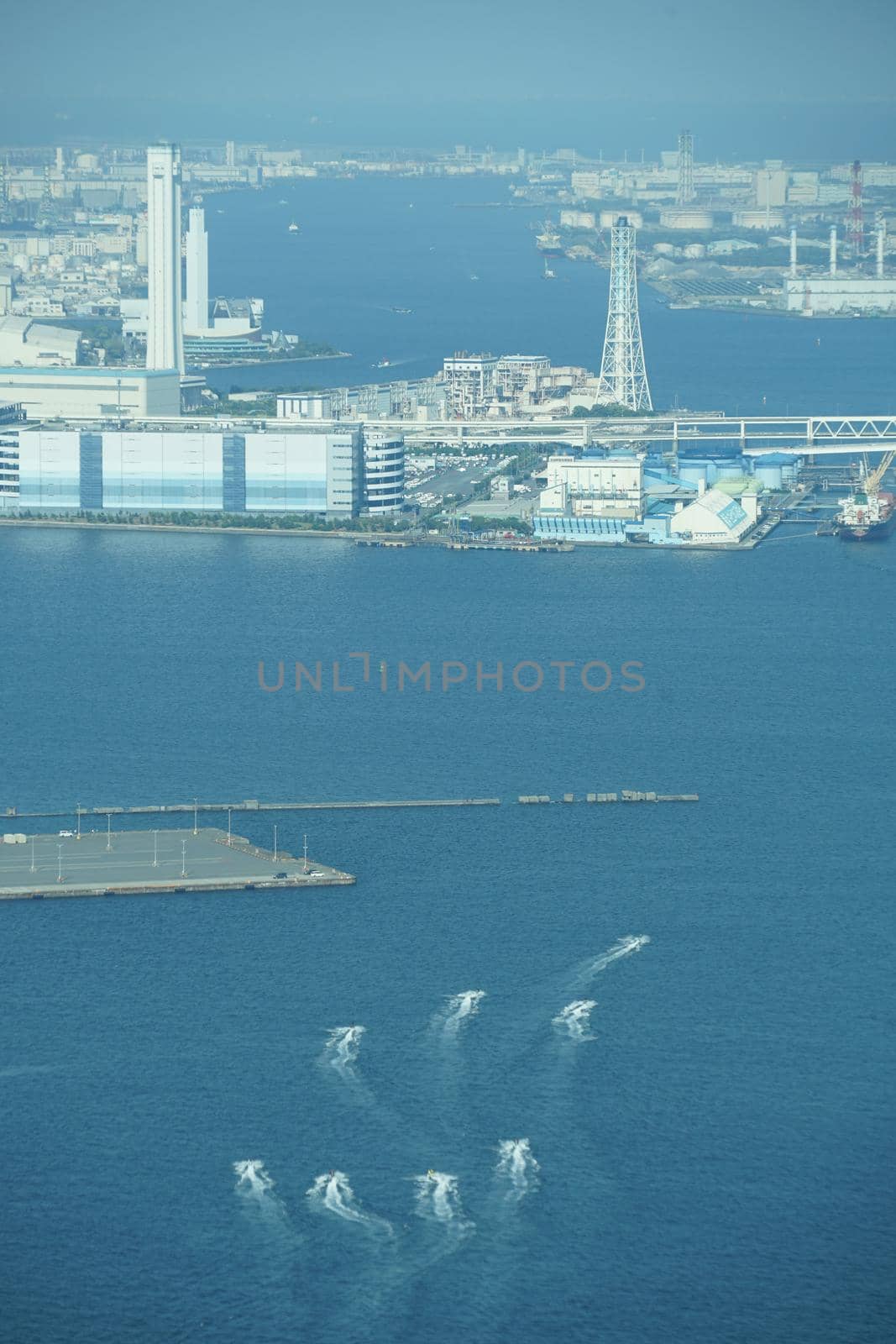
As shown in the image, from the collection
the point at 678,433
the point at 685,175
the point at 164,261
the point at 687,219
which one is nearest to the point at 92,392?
the point at 164,261

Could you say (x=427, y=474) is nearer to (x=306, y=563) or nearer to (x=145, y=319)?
(x=306, y=563)

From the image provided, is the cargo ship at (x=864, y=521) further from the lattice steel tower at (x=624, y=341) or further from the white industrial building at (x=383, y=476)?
the lattice steel tower at (x=624, y=341)

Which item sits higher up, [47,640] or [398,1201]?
[47,640]

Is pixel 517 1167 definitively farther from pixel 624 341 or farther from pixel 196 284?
pixel 196 284

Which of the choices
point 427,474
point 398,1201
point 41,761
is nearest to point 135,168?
point 427,474

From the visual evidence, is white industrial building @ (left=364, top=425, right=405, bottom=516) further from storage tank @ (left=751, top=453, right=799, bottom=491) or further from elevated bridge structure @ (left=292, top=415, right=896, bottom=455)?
storage tank @ (left=751, top=453, right=799, bottom=491)

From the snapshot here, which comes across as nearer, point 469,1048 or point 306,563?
point 469,1048

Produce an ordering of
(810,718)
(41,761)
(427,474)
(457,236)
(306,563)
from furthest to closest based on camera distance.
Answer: (457,236) < (427,474) < (306,563) < (810,718) < (41,761)
